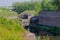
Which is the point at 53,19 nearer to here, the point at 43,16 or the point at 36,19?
the point at 43,16

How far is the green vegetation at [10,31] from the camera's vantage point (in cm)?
273

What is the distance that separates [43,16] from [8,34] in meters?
16.5

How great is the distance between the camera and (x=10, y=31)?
9.61 ft

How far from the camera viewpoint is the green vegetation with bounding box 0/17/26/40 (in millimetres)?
2734

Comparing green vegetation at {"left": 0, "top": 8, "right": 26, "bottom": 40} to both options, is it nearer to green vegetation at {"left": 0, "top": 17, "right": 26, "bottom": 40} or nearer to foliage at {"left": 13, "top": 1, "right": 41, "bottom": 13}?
green vegetation at {"left": 0, "top": 17, "right": 26, "bottom": 40}

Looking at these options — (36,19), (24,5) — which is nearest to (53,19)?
(36,19)

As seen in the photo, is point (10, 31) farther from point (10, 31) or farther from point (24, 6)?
point (24, 6)

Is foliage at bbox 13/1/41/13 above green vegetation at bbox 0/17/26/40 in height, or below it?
below

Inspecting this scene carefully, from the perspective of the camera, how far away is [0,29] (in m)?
2.79

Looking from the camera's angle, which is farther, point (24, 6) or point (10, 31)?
point (24, 6)

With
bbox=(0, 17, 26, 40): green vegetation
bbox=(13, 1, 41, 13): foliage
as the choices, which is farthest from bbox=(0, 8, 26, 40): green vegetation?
bbox=(13, 1, 41, 13): foliage

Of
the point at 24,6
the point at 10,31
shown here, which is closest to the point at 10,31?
the point at 10,31

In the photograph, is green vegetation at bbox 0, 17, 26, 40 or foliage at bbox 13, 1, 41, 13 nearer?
green vegetation at bbox 0, 17, 26, 40

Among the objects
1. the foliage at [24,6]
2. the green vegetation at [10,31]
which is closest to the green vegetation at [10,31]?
the green vegetation at [10,31]
